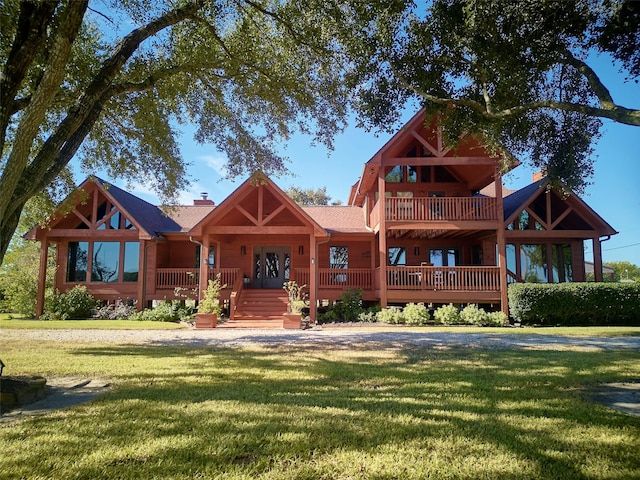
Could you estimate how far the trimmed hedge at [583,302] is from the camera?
14859 mm

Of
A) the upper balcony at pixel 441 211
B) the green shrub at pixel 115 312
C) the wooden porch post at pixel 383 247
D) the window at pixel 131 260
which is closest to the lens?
the wooden porch post at pixel 383 247

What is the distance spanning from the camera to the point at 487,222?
16.2 m

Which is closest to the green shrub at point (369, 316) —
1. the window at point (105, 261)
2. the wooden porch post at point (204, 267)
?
the wooden porch post at point (204, 267)

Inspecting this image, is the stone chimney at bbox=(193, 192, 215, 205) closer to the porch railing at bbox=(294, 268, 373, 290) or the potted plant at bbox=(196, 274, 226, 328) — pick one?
the porch railing at bbox=(294, 268, 373, 290)

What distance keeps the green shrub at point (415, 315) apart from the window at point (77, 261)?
15231 mm

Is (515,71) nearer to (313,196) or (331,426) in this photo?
(331,426)

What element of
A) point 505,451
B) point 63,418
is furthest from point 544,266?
point 63,418

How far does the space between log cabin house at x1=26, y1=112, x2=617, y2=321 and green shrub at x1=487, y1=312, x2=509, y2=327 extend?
97 centimetres

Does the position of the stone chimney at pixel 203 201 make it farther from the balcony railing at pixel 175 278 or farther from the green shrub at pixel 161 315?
the green shrub at pixel 161 315

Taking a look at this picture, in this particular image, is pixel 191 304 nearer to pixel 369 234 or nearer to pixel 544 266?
pixel 369 234

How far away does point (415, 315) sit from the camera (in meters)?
15.1

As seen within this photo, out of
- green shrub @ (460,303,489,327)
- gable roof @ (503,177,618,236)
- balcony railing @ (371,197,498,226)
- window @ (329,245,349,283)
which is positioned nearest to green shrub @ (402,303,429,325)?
green shrub @ (460,303,489,327)

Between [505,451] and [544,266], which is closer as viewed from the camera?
[505,451]

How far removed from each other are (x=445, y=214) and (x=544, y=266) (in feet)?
22.3
